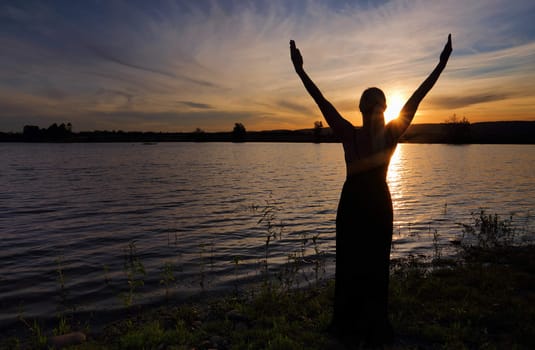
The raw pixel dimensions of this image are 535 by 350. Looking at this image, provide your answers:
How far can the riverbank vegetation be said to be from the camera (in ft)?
19.4

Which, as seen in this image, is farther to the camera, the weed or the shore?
the weed

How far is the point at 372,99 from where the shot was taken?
538 centimetres

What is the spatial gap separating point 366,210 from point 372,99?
5.75 ft

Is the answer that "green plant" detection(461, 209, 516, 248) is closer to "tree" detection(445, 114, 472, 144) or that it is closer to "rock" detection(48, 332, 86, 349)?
"rock" detection(48, 332, 86, 349)

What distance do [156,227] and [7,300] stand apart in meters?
8.25

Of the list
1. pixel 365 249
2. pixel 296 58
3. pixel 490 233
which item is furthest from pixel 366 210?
pixel 490 233

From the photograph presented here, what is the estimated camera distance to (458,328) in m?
6.21

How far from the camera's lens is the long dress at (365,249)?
216 inches

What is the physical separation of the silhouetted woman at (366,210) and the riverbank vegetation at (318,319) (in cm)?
62

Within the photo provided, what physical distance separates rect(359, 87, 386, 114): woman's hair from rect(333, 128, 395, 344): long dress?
2.00 ft

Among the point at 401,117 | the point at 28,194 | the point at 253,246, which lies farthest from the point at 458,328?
the point at 28,194

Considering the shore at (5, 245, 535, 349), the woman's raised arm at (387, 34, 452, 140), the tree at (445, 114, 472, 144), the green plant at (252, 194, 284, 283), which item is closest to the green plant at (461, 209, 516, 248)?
the shore at (5, 245, 535, 349)

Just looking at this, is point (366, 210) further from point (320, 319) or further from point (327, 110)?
point (320, 319)

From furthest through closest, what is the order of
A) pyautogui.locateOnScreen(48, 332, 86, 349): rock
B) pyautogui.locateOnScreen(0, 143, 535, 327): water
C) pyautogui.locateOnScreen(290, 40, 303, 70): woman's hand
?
1. pyautogui.locateOnScreen(0, 143, 535, 327): water
2. pyautogui.locateOnScreen(48, 332, 86, 349): rock
3. pyautogui.locateOnScreen(290, 40, 303, 70): woman's hand
